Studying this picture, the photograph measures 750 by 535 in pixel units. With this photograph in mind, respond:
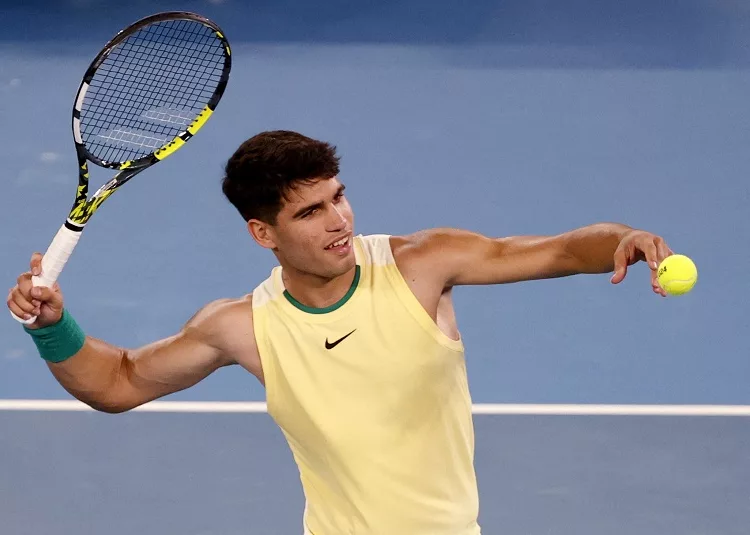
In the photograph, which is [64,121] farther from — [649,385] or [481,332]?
[649,385]

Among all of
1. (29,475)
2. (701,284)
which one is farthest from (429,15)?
(29,475)

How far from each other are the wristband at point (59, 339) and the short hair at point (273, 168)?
0.66 m

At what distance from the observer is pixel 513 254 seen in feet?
13.7

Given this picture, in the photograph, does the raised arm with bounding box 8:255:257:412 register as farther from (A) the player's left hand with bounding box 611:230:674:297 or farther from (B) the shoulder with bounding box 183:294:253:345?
(A) the player's left hand with bounding box 611:230:674:297

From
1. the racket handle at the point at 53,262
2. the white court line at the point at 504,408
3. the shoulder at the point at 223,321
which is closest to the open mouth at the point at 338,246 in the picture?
the shoulder at the point at 223,321

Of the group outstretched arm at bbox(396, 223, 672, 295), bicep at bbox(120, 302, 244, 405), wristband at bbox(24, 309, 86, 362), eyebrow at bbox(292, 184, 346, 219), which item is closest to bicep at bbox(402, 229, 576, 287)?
outstretched arm at bbox(396, 223, 672, 295)

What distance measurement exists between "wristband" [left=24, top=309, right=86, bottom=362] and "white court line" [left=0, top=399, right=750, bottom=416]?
2799 mm

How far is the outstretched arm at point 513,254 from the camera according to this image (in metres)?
Answer: 4.02

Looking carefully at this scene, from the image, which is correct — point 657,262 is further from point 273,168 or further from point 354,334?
point 273,168

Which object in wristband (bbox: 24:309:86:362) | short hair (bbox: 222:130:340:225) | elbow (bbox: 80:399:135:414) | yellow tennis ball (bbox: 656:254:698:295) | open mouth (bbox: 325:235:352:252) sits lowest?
elbow (bbox: 80:399:135:414)

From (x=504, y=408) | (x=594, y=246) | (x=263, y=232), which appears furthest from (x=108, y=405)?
(x=504, y=408)

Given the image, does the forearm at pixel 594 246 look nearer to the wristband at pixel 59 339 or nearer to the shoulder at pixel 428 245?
the shoulder at pixel 428 245

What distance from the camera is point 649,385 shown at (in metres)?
7.21

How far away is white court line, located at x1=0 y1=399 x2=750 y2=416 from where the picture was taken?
694 centimetres
